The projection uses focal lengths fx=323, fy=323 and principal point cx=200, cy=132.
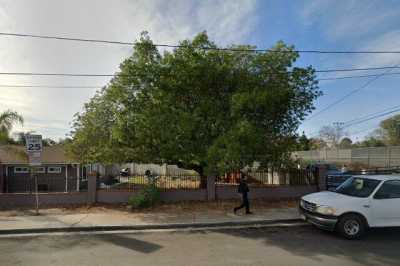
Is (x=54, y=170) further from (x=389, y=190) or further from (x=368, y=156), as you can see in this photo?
(x=368, y=156)

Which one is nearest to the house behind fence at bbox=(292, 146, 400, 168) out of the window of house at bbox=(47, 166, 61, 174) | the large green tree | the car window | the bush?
the large green tree

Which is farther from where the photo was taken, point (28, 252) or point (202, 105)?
point (202, 105)

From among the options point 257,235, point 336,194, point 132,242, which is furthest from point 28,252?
point 336,194

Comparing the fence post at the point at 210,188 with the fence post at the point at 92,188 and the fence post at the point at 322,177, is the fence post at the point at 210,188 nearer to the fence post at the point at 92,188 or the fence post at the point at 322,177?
the fence post at the point at 92,188

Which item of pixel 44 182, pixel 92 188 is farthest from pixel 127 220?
pixel 44 182

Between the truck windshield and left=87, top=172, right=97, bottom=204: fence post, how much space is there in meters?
9.41

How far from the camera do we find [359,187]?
30.3 ft

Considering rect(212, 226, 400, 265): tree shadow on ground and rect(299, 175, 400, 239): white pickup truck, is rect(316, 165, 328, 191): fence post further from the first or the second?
rect(299, 175, 400, 239): white pickup truck

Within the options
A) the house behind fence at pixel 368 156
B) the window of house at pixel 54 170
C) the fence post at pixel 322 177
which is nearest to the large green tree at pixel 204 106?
the fence post at pixel 322 177

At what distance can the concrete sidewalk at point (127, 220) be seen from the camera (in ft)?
32.0

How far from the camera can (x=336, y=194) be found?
9352 millimetres

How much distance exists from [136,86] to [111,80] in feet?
4.80

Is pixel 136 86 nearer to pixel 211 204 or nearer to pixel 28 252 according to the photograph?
pixel 211 204

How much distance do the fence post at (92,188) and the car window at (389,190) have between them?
10389mm
